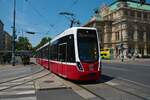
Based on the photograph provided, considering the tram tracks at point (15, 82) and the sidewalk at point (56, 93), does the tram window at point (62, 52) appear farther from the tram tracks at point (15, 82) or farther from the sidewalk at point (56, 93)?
the sidewalk at point (56, 93)

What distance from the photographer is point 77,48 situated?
15.3 m

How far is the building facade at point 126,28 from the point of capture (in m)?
97.9

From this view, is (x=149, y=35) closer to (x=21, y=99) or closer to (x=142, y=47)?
(x=142, y=47)

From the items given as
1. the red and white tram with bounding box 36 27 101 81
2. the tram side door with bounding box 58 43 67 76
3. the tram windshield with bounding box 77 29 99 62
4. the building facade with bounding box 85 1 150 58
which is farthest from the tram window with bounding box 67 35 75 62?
the building facade with bounding box 85 1 150 58

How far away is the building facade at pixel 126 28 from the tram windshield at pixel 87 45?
7686 centimetres

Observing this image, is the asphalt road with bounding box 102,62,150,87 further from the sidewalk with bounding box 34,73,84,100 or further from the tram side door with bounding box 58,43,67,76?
the sidewalk with bounding box 34,73,84,100

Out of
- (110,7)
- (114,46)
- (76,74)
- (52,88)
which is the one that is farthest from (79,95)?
(110,7)

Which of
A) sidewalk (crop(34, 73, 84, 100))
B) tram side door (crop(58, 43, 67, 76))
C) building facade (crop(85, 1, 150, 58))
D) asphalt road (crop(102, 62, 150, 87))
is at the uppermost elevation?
building facade (crop(85, 1, 150, 58))

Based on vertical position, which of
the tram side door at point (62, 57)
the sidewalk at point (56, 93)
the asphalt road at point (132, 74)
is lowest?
the sidewalk at point (56, 93)

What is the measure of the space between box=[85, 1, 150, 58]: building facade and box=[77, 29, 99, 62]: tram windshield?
76.9 meters

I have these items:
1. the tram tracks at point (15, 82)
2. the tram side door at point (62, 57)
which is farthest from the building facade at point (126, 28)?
the tram side door at point (62, 57)

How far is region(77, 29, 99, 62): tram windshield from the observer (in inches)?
604

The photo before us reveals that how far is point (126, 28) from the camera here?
322 feet

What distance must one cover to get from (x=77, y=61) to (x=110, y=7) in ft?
325
